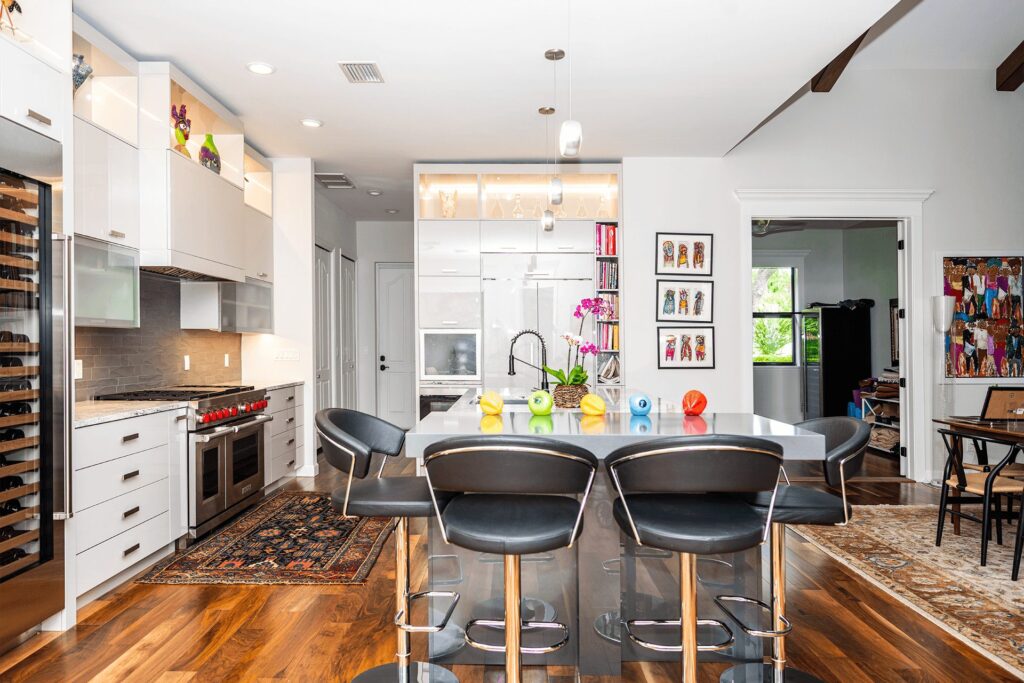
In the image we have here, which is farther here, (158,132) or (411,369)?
(411,369)

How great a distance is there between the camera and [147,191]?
3.73 metres

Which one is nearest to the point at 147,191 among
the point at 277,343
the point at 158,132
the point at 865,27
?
the point at 158,132

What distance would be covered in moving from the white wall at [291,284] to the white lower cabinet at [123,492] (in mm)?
2124

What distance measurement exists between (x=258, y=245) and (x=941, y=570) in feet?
16.4

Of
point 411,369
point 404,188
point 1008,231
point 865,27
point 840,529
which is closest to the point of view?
point 865,27

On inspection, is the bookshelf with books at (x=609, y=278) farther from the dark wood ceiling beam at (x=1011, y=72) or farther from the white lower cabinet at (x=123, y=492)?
the white lower cabinet at (x=123, y=492)

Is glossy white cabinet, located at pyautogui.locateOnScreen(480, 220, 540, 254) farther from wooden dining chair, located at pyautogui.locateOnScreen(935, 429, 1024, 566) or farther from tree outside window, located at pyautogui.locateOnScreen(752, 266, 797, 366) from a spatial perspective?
tree outside window, located at pyautogui.locateOnScreen(752, 266, 797, 366)

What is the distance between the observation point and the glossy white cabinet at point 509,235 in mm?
5789

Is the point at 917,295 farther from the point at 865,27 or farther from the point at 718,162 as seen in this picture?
the point at 865,27

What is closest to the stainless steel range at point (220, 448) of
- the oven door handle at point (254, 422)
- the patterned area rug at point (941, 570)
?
the oven door handle at point (254, 422)

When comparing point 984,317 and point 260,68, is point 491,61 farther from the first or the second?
point 984,317

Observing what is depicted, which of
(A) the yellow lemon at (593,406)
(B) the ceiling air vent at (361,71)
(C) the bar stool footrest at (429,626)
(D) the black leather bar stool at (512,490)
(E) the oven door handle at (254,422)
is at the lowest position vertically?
(C) the bar stool footrest at (429,626)

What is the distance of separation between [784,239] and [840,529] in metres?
6.02

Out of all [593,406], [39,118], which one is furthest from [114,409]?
[593,406]
